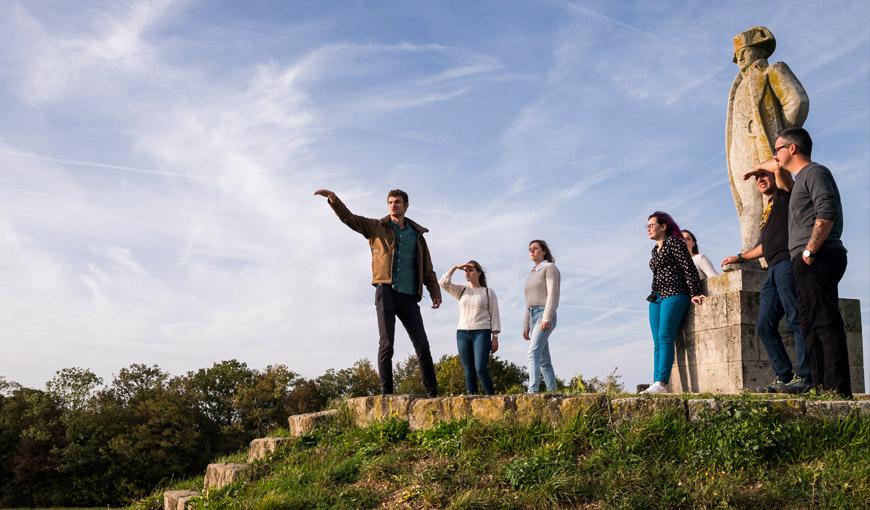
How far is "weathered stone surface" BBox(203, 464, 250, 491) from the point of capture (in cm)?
836

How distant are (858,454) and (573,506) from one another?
2125 mm

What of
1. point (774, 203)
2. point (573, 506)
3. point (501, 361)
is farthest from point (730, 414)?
point (501, 361)

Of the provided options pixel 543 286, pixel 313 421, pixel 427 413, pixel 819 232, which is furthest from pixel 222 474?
pixel 819 232

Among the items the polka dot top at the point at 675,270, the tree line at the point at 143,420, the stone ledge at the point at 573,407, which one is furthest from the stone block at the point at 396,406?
the tree line at the point at 143,420

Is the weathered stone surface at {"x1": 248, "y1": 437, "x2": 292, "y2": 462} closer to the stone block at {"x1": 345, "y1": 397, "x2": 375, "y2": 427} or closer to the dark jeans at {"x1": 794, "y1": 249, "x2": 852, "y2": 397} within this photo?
the stone block at {"x1": 345, "y1": 397, "x2": 375, "y2": 427}

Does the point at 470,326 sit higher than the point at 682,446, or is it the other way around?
the point at 470,326

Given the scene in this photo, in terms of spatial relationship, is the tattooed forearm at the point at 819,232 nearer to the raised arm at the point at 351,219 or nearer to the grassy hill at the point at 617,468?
the grassy hill at the point at 617,468

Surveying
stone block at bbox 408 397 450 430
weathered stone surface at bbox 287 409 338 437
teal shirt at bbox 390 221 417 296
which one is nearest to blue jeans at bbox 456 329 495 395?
teal shirt at bbox 390 221 417 296

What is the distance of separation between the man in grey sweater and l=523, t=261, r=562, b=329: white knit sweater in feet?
10.0

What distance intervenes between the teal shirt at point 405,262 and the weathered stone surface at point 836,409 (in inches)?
163

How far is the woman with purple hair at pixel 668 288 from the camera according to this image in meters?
8.30

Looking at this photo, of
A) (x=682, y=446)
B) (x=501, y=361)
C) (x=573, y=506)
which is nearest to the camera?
(x=573, y=506)

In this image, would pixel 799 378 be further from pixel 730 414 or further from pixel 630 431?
pixel 630 431

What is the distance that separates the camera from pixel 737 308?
844 centimetres
